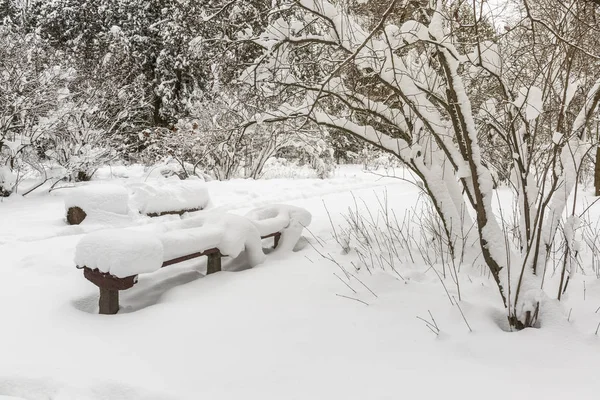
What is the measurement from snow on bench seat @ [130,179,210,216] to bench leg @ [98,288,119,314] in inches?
141

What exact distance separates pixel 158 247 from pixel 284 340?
1.07 meters

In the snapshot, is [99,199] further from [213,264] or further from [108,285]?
[108,285]

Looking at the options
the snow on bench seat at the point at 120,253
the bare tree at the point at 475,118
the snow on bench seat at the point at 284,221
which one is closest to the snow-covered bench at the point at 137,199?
the snow on bench seat at the point at 284,221

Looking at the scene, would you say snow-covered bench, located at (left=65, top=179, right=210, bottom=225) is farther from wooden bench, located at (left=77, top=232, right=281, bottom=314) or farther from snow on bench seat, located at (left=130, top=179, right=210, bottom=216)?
wooden bench, located at (left=77, top=232, right=281, bottom=314)

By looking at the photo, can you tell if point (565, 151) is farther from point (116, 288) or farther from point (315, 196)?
point (315, 196)

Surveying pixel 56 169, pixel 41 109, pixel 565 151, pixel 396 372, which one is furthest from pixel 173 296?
pixel 41 109

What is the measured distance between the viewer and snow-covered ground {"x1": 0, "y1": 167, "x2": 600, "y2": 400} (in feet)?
6.49

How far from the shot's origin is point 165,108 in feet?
58.0

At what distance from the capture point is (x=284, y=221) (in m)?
4.31

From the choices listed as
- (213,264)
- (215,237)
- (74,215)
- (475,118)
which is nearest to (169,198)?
(74,215)

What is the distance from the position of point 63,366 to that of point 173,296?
0.98m

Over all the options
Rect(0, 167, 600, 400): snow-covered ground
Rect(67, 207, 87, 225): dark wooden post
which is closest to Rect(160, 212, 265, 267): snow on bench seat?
Rect(0, 167, 600, 400): snow-covered ground

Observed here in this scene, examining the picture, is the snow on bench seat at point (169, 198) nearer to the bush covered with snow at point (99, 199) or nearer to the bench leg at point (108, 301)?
the bush covered with snow at point (99, 199)

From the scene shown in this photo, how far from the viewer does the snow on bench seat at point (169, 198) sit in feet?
Answer: 20.6
